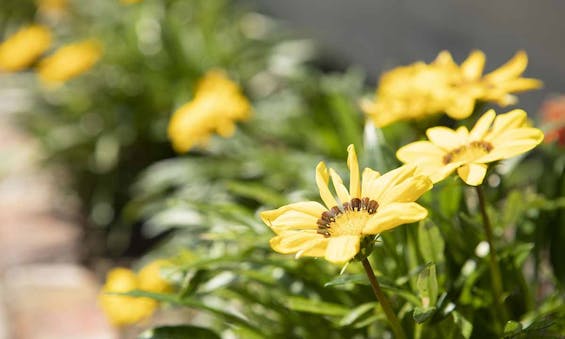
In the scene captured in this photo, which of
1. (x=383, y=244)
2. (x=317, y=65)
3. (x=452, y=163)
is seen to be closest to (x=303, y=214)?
(x=452, y=163)

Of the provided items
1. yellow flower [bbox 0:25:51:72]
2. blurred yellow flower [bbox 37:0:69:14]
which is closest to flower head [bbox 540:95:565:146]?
yellow flower [bbox 0:25:51:72]

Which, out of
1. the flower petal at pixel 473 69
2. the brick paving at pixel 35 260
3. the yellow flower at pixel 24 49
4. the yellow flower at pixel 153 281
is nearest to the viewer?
the flower petal at pixel 473 69

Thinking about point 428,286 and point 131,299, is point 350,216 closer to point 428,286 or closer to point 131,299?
point 428,286

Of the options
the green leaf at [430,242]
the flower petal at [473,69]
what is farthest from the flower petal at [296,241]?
the flower petal at [473,69]

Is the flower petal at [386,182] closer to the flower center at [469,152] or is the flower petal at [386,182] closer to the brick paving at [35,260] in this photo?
the flower center at [469,152]

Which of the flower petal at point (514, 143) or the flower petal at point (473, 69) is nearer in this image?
the flower petal at point (514, 143)

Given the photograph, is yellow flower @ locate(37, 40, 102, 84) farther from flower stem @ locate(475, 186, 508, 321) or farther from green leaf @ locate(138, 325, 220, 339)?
flower stem @ locate(475, 186, 508, 321)

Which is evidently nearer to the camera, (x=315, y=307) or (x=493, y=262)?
(x=493, y=262)

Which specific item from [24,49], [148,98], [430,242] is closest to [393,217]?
[430,242]
